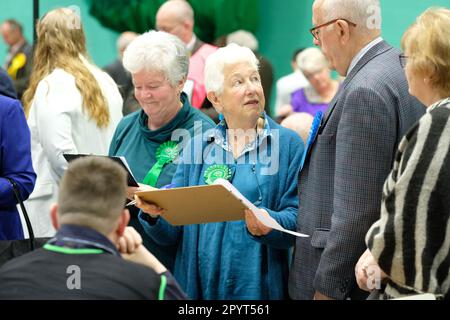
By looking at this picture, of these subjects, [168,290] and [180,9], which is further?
[180,9]

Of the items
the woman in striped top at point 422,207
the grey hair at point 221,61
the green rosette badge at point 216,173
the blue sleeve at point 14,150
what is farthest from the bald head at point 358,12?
the blue sleeve at point 14,150

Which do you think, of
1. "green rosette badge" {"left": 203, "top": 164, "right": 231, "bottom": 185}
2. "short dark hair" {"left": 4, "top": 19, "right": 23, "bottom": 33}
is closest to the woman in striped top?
"green rosette badge" {"left": 203, "top": 164, "right": 231, "bottom": 185}

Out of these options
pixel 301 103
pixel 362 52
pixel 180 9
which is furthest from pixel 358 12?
pixel 301 103

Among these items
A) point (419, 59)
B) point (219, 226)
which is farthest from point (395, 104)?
point (219, 226)

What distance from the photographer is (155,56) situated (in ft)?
13.2

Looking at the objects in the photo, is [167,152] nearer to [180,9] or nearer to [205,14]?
[180,9]

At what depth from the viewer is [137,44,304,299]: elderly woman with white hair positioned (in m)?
3.56

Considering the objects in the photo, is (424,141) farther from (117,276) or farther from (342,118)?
(117,276)

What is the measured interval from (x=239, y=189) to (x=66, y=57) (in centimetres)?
163

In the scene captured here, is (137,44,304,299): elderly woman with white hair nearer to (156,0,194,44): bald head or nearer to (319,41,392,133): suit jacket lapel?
(319,41,392,133): suit jacket lapel

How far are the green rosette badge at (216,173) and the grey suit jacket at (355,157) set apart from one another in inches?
16.8

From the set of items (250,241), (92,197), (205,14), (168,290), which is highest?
(205,14)

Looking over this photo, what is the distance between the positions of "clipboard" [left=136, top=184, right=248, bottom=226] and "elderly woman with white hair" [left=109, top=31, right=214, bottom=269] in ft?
1.90
